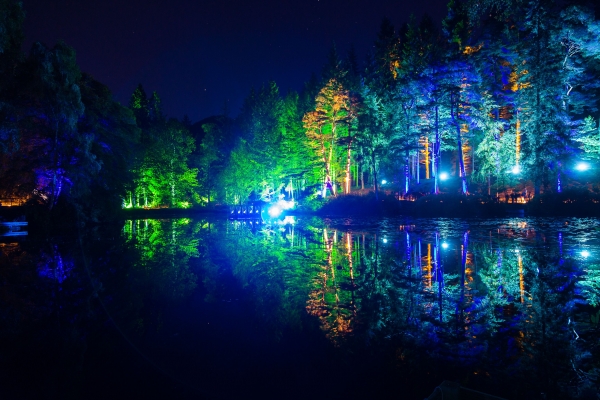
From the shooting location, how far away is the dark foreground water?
17.3 ft

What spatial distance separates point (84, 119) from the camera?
34344 millimetres

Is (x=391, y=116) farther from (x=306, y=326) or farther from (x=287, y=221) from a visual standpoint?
(x=306, y=326)

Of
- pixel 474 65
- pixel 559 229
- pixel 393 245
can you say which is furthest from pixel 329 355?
pixel 474 65

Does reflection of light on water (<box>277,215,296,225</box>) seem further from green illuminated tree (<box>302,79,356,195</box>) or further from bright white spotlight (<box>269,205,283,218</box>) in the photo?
green illuminated tree (<box>302,79,356,195</box>)

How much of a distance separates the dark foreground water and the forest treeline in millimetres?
19363

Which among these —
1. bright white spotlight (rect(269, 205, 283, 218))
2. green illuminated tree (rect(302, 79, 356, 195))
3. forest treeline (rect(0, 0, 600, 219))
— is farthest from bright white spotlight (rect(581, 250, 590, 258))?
green illuminated tree (rect(302, 79, 356, 195))

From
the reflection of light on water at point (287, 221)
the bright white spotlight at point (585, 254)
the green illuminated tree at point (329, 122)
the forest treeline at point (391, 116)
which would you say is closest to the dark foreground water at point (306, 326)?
the bright white spotlight at point (585, 254)

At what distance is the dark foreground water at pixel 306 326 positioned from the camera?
17.3ft

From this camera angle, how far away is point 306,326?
7332 millimetres

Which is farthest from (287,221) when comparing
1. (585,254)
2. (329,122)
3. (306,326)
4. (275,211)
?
(306,326)

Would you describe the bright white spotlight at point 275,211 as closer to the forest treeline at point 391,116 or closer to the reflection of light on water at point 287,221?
the reflection of light on water at point 287,221

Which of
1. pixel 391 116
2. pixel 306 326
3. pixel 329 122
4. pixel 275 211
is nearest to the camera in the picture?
pixel 306 326

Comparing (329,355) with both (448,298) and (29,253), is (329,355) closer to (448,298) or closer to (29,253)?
(448,298)

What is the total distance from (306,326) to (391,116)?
39708 mm
